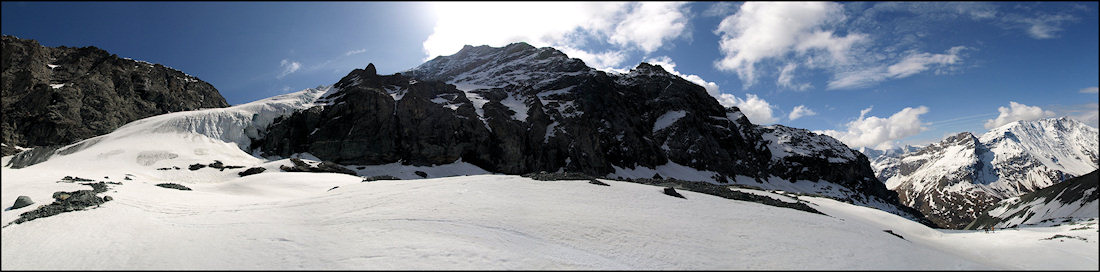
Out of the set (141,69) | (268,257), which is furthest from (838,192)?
(141,69)

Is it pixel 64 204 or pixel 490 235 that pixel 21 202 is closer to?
pixel 64 204

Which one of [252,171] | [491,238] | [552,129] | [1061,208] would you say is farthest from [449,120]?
[1061,208]

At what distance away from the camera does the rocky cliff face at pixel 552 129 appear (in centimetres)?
6944

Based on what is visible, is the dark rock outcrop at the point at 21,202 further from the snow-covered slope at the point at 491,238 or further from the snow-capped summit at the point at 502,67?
the snow-capped summit at the point at 502,67

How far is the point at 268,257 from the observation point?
9219mm

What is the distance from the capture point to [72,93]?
5456cm

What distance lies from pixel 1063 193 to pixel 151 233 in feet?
138

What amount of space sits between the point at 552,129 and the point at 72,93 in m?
74.7

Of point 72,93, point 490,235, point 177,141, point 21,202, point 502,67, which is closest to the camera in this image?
point 490,235

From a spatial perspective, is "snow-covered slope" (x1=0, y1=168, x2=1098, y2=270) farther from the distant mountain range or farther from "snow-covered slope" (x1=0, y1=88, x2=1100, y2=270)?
the distant mountain range

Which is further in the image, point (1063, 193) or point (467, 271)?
point (1063, 193)

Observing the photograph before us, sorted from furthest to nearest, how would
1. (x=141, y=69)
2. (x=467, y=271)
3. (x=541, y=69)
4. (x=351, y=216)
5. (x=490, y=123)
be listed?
(x=541, y=69) → (x=490, y=123) → (x=141, y=69) → (x=351, y=216) → (x=467, y=271)

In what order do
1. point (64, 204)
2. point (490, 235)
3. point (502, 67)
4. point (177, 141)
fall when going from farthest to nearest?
1. point (502, 67)
2. point (177, 141)
3. point (64, 204)
4. point (490, 235)

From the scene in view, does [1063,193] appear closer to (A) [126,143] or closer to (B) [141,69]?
(A) [126,143]
